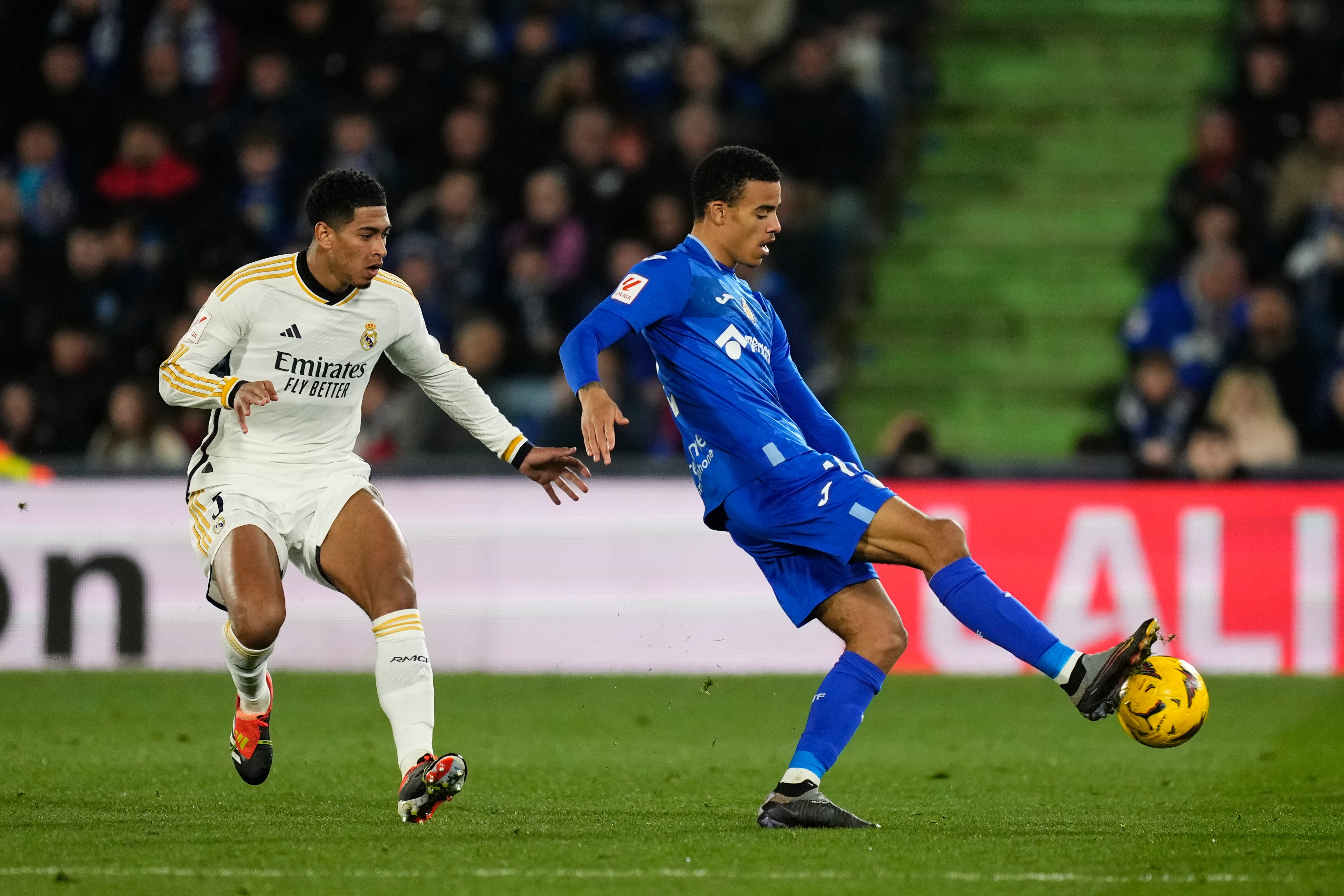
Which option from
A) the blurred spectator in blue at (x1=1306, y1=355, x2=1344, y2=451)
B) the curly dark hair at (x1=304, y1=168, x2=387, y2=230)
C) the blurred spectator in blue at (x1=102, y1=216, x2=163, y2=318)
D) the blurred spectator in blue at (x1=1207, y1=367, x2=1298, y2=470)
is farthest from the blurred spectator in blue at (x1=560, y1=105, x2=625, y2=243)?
the curly dark hair at (x1=304, y1=168, x2=387, y2=230)

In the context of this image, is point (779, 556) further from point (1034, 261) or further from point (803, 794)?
point (1034, 261)

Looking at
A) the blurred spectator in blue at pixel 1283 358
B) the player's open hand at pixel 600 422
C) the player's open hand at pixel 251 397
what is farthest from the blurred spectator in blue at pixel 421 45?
the player's open hand at pixel 600 422

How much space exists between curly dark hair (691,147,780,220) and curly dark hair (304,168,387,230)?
1.00 m

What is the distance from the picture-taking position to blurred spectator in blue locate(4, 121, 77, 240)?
14.1 m

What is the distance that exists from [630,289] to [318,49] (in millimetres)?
9745

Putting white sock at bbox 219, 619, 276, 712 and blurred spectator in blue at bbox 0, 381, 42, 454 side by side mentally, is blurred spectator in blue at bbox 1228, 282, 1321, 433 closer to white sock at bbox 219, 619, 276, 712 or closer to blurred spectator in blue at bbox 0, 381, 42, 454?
white sock at bbox 219, 619, 276, 712

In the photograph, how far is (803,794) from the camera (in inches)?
229

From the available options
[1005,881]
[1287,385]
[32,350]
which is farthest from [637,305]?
[32,350]

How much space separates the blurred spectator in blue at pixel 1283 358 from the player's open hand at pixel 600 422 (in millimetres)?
7451

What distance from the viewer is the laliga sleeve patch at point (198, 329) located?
6.30m

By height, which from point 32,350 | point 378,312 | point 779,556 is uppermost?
point 378,312

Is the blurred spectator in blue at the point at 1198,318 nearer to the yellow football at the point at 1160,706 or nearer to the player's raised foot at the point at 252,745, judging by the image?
the yellow football at the point at 1160,706

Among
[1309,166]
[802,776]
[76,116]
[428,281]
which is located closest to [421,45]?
[428,281]

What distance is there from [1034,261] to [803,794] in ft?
31.8
